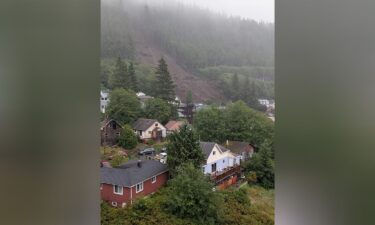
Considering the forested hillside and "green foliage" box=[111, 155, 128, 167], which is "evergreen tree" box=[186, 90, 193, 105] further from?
"green foliage" box=[111, 155, 128, 167]

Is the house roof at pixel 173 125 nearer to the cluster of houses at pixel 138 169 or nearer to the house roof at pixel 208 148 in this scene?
the cluster of houses at pixel 138 169

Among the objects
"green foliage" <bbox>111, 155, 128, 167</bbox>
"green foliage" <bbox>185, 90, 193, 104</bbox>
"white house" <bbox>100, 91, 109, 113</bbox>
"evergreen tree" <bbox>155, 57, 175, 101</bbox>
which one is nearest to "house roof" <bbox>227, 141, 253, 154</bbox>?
"green foliage" <bbox>185, 90, 193, 104</bbox>

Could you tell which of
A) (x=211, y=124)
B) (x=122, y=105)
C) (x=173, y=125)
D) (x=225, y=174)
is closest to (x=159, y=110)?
(x=173, y=125)

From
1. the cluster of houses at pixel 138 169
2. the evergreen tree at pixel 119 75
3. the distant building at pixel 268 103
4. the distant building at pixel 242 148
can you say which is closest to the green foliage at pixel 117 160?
the cluster of houses at pixel 138 169

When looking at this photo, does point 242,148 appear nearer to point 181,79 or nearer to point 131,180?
point 181,79

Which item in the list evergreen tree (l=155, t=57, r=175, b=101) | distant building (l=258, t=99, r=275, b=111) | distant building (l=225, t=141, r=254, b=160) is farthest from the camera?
evergreen tree (l=155, t=57, r=175, b=101)
